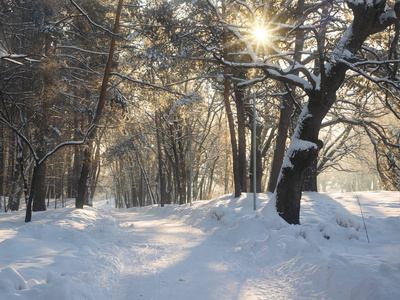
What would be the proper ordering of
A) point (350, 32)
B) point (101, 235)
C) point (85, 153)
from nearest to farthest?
point (350, 32) → point (101, 235) → point (85, 153)

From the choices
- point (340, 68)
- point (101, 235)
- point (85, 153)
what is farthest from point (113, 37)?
point (340, 68)

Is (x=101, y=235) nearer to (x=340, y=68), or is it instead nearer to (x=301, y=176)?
(x=301, y=176)

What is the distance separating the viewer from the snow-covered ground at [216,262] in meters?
4.72

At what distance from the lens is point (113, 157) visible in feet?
97.6

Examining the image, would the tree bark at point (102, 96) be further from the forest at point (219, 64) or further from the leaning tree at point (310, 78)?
the leaning tree at point (310, 78)

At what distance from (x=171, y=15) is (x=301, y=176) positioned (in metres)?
7.92

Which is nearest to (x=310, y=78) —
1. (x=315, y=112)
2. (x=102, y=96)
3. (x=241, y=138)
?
(x=315, y=112)

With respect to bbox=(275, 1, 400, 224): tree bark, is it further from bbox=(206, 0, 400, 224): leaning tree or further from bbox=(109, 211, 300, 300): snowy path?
bbox=(109, 211, 300, 300): snowy path

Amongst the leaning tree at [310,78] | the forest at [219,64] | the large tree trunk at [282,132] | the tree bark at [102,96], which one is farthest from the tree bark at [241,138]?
the leaning tree at [310,78]

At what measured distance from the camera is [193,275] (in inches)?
248

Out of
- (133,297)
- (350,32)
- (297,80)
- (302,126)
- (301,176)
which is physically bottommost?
(133,297)

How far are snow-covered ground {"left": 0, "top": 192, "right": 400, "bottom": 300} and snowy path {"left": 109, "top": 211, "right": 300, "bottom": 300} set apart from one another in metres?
0.02

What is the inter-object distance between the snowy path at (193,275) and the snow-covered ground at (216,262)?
0.02 metres

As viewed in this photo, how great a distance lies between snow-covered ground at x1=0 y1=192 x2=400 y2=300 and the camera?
4.72 meters
